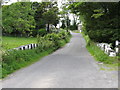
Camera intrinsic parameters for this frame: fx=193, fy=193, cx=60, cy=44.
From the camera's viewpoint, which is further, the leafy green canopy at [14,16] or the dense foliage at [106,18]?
the dense foliage at [106,18]

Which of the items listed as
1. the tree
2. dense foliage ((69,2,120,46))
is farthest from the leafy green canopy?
the tree

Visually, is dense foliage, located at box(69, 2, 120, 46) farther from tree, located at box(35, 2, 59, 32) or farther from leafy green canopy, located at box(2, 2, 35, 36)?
tree, located at box(35, 2, 59, 32)

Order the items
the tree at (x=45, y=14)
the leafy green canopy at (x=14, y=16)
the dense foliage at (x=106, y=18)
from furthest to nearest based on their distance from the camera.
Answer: the tree at (x=45, y=14) < the dense foliage at (x=106, y=18) < the leafy green canopy at (x=14, y=16)

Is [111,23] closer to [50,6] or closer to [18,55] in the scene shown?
[18,55]

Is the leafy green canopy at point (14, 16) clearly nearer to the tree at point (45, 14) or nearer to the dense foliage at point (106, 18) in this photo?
the dense foliage at point (106, 18)

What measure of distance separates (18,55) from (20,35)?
2883 cm

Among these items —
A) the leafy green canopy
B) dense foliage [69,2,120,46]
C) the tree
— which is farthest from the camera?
the tree

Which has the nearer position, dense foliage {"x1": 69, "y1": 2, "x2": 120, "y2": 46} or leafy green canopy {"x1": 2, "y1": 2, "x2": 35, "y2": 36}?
leafy green canopy {"x1": 2, "y1": 2, "x2": 35, "y2": 36}

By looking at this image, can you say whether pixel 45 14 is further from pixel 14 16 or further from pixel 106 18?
pixel 14 16

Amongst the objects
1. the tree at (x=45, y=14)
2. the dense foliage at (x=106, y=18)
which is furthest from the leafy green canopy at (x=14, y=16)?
the tree at (x=45, y=14)

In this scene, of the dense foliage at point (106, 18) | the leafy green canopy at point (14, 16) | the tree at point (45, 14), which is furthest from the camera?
the tree at point (45, 14)

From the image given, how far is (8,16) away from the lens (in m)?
14.4

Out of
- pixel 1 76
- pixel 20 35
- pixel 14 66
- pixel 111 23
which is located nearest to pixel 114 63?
pixel 14 66

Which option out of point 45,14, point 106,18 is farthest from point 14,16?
point 45,14
